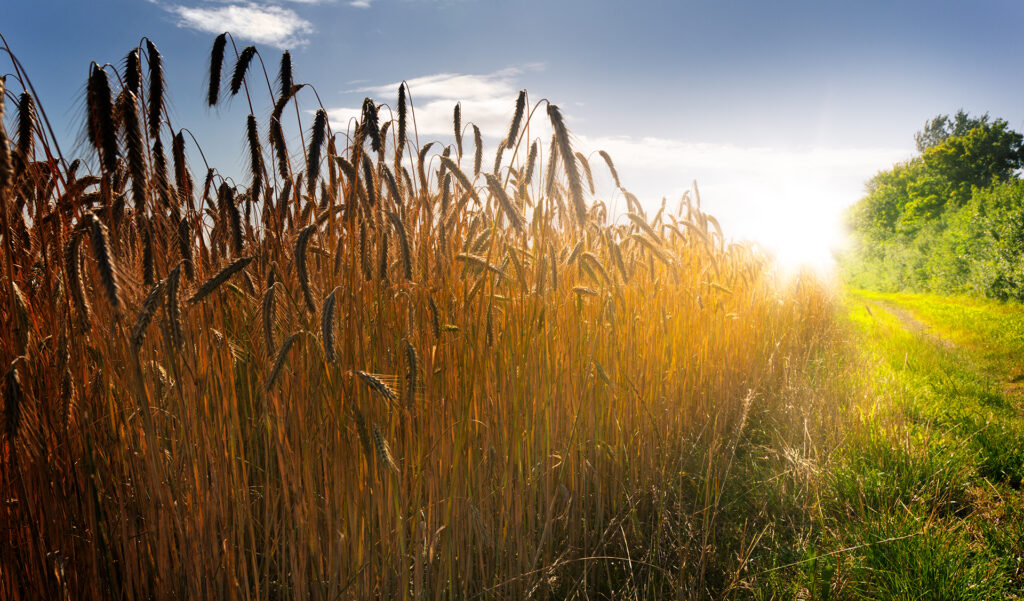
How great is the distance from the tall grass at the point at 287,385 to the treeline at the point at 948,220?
45.3 feet

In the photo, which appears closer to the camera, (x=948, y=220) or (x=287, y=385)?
(x=287, y=385)

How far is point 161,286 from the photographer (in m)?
0.97

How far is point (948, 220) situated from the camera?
20.9 m

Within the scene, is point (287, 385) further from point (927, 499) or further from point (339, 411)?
point (927, 499)

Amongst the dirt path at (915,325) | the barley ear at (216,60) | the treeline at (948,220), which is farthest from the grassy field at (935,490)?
the treeline at (948,220)

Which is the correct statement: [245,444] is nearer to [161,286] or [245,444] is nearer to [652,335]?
[161,286]

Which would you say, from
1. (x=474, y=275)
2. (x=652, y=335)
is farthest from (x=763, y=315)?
(x=474, y=275)

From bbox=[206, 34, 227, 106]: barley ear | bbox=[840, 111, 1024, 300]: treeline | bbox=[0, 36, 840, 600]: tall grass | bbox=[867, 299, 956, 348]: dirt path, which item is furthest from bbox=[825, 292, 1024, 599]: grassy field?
bbox=[840, 111, 1024, 300]: treeline

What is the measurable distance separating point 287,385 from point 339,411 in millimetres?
139

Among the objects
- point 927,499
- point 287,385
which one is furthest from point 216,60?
point 927,499

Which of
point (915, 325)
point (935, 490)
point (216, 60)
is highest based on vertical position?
point (216, 60)

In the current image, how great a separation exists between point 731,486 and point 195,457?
84.3 inches

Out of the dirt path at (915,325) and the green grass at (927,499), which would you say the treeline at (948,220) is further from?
the green grass at (927,499)

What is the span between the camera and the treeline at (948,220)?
488 inches
